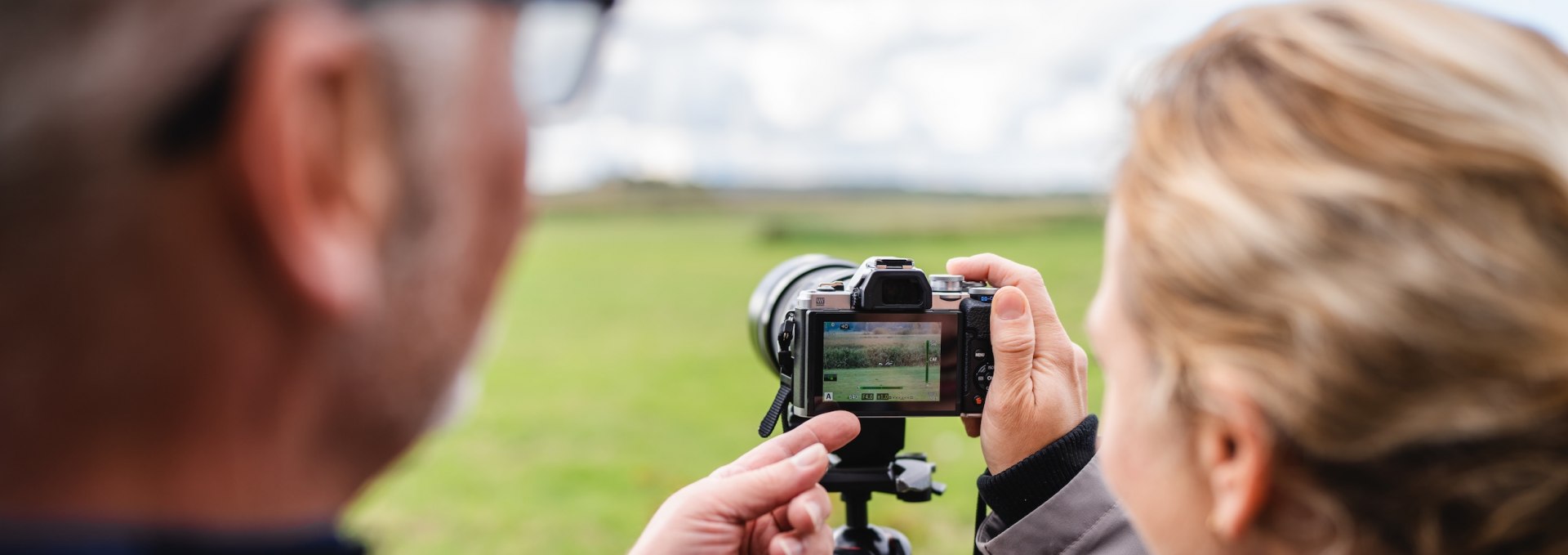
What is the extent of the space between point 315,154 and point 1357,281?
2.47ft

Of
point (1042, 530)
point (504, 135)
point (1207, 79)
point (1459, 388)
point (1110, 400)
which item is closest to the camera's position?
point (504, 135)

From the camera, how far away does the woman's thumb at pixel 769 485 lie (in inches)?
57.3

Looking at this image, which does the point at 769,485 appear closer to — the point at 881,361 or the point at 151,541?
the point at 881,361

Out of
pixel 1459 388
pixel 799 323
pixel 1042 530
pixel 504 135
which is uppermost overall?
pixel 504 135

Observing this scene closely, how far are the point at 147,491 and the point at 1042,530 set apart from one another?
1.17 metres

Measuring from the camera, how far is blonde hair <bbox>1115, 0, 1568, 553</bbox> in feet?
2.62

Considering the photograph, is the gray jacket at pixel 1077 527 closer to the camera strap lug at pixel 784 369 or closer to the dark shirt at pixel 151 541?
the camera strap lug at pixel 784 369

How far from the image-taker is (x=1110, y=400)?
1.08m

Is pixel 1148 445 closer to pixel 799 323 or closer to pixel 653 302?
pixel 799 323

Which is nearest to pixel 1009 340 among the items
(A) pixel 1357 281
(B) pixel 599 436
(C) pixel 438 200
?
(A) pixel 1357 281

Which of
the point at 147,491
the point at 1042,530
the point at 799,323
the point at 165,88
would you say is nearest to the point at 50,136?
the point at 165,88

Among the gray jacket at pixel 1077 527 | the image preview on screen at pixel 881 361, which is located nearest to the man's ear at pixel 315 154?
the image preview on screen at pixel 881 361

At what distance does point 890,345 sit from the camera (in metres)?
1.58

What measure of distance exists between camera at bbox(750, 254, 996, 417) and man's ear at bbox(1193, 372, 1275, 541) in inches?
26.0
